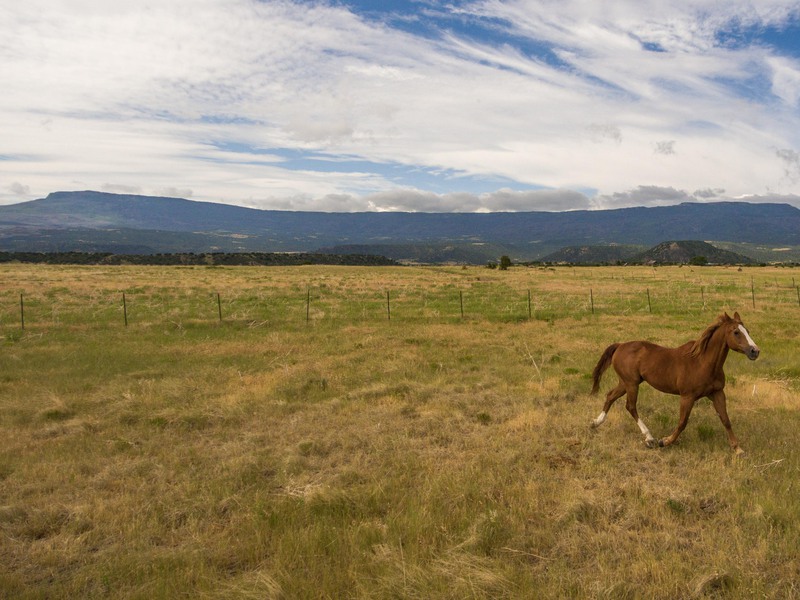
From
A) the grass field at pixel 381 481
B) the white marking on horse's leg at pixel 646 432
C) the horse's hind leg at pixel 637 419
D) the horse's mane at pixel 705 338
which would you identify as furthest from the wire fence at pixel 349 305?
the horse's mane at pixel 705 338

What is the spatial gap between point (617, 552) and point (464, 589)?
1.86 meters

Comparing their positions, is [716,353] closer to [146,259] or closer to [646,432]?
[646,432]

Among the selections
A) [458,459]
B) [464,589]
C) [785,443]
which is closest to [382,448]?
[458,459]

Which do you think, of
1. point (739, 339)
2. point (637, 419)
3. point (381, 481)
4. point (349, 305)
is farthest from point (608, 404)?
point (349, 305)

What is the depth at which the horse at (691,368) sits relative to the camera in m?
7.54

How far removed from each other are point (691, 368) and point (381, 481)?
5.38 metres

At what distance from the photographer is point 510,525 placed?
5.75 m

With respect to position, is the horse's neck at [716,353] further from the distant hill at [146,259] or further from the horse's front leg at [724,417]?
the distant hill at [146,259]

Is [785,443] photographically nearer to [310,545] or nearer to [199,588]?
[310,545]

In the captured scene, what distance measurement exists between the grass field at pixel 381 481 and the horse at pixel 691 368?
0.56 m

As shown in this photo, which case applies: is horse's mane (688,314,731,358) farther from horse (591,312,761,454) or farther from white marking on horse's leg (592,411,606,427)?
white marking on horse's leg (592,411,606,427)

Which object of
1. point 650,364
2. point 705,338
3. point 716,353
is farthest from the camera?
point 650,364

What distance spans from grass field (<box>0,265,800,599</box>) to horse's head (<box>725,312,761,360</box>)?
170 cm

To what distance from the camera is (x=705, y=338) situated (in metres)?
7.81
